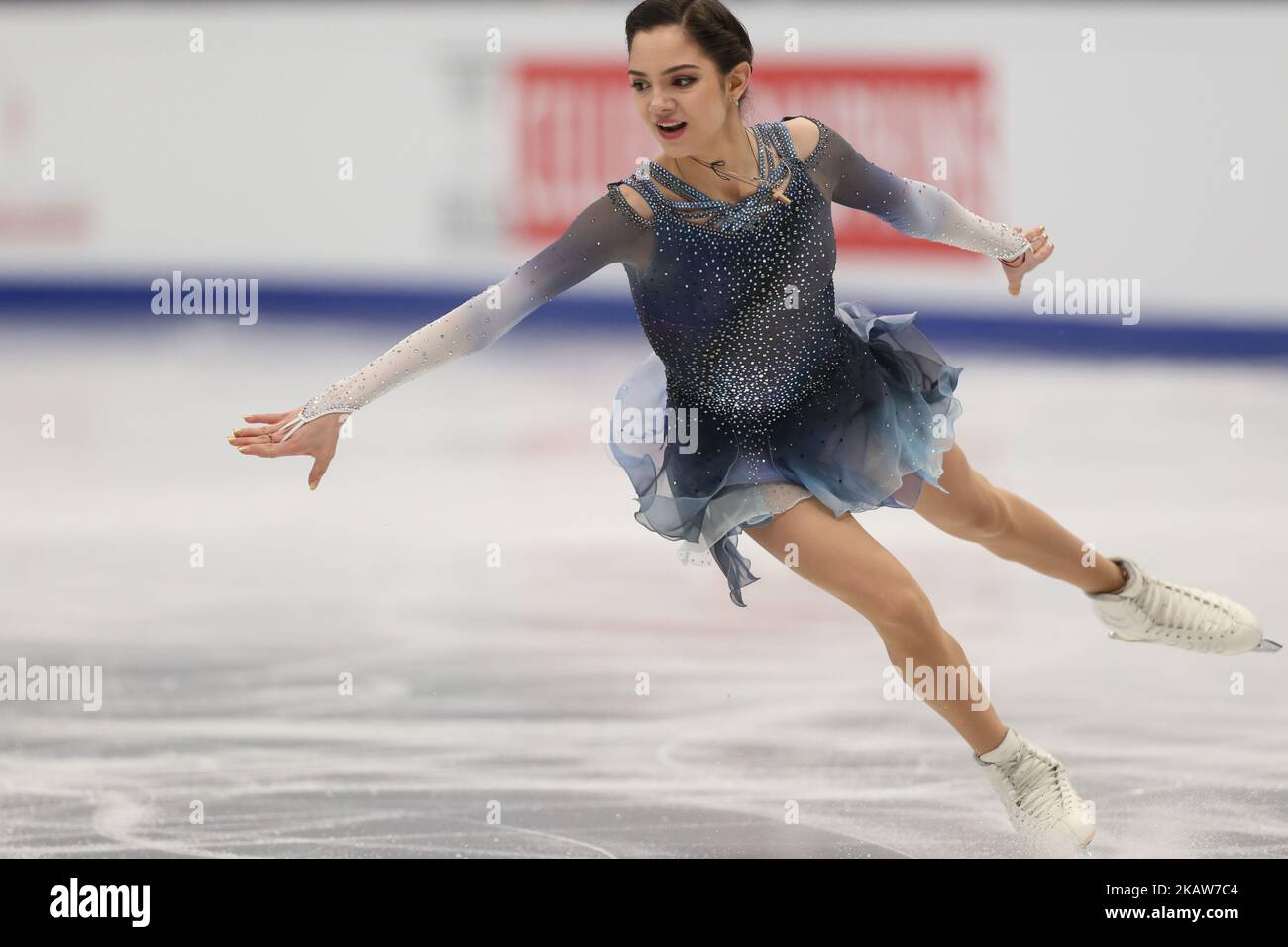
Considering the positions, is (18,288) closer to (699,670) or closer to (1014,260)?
(699,670)

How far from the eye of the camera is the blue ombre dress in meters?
2.60

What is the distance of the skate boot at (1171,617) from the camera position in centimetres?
321

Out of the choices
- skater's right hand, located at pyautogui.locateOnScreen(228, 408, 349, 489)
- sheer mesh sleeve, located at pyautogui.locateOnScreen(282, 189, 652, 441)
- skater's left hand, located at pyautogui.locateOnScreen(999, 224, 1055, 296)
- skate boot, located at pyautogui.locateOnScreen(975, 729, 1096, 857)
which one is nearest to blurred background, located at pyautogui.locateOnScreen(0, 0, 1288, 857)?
skate boot, located at pyautogui.locateOnScreen(975, 729, 1096, 857)

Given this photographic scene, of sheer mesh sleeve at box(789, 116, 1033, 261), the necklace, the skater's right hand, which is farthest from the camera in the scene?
sheer mesh sleeve at box(789, 116, 1033, 261)

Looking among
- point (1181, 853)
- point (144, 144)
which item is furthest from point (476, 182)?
point (1181, 853)

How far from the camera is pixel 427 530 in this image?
482 cm

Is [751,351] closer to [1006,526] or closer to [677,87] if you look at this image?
[677,87]

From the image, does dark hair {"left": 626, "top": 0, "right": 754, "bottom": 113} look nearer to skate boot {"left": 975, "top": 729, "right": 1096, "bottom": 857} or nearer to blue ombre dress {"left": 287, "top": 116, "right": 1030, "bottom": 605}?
blue ombre dress {"left": 287, "top": 116, "right": 1030, "bottom": 605}

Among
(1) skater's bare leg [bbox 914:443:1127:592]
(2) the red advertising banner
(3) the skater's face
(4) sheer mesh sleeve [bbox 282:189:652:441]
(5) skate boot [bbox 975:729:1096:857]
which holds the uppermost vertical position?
(2) the red advertising banner

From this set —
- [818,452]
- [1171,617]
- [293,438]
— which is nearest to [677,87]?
[818,452]

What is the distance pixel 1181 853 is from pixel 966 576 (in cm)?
170

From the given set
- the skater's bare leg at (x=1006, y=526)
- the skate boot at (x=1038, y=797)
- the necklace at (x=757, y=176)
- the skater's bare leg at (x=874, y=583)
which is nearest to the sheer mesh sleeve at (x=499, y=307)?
the necklace at (x=757, y=176)

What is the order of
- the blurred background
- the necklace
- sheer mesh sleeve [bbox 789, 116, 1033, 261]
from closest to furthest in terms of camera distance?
1. the necklace
2. sheer mesh sleeve [bbox 789, 116, 1033, 261]
3. the blurred background

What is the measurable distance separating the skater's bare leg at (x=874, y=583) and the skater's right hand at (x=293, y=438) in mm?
763
